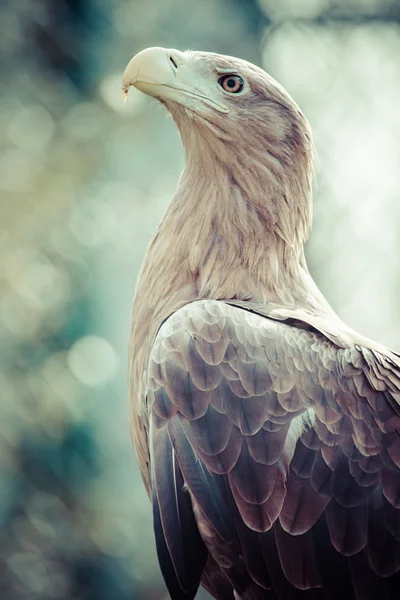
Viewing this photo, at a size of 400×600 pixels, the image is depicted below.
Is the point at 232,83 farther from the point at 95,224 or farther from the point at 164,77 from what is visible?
the point at 95,224

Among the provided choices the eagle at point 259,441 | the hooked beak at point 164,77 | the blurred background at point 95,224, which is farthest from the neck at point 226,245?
the blurred background at point 95,224

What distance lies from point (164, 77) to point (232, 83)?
0.61 feet

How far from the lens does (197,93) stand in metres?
1.83

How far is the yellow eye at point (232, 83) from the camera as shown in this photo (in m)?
1.86

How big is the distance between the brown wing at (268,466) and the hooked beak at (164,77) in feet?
1.71

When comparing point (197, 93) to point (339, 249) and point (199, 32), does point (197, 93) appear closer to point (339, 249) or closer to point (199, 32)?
point (339, 249)

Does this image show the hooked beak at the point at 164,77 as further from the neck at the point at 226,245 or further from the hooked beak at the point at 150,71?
the neck at the point at 226,245

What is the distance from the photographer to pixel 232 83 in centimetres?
187

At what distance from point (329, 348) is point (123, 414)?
73.3 inches

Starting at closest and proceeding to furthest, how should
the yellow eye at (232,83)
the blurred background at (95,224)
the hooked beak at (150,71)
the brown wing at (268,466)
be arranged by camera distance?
the brown wing at (268,466), the hooked beak at (150,71), the yellow eye at (232,83), the blurred background at (95,224)

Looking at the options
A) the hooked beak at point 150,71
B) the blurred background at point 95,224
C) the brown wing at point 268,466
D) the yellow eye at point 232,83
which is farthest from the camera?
the blurred background at point 95,224

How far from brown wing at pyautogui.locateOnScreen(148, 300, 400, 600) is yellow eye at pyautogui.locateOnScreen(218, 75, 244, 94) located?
22.7 inches

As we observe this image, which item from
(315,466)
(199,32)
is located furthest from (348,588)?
(199,32)

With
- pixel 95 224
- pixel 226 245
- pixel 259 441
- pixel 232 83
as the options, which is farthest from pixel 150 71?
pixel 95 224
